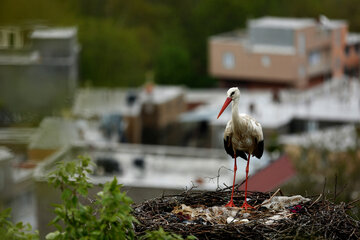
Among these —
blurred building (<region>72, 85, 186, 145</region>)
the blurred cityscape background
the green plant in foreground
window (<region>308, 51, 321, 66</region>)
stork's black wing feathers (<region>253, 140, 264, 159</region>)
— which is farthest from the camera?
window (<region>308, 51, 321, 66</region>)

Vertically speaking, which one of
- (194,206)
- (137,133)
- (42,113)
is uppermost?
(194,206)

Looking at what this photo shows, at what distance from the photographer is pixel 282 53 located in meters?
92.6

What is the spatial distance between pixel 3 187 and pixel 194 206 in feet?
70.4

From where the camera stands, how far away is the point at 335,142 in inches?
2172

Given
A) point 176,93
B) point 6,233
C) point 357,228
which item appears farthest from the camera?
point 176,93

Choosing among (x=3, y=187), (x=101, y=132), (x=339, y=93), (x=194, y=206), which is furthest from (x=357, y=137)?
(x=194, y=206)

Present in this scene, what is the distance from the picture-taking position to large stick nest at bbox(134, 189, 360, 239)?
12.7 meters

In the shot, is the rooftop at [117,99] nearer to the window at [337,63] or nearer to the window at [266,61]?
the window at [266,61]

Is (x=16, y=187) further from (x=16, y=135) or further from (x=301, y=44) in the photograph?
(x=301, y=44)

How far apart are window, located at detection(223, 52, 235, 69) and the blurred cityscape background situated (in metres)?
0.15

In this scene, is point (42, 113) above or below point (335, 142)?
above

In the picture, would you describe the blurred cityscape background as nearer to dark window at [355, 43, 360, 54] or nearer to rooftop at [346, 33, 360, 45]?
dark window at [355, 43, 360, 54]

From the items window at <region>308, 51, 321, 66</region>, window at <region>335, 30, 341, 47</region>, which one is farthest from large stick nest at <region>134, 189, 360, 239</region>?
window at <region>308, 51, 321, 66</region>

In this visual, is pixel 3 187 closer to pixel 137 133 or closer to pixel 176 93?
pixel 137 133
